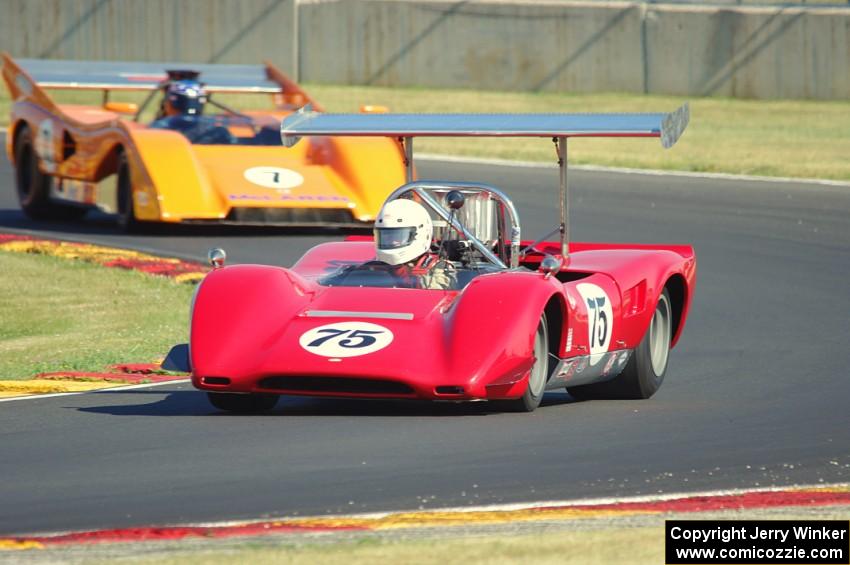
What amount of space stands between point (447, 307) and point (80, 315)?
549 cm

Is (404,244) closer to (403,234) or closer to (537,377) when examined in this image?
(403,234)

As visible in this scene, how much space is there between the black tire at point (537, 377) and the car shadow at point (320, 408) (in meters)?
0.09

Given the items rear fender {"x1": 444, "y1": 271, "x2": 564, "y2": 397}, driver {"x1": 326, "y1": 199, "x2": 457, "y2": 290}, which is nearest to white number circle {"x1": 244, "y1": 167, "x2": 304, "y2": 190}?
driver {"x1": 326, "y1": 199, "x2": 457, "y2": 290}

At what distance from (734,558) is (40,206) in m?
14.7

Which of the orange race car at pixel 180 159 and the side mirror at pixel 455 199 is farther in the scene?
the orange race car at pixel 180 159

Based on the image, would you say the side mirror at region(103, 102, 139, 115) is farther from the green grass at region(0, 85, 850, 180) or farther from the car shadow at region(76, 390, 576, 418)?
the car shadow at region(76, 390, 576, 418)

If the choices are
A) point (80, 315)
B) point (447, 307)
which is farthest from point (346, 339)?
point (80, 315)

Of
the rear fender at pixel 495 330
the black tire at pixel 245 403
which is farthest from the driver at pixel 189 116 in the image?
the rear fender at pixel 495 330

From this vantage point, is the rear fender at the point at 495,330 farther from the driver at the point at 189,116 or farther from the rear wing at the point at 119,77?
the rear wing at the point at 119,77

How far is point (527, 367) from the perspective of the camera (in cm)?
832

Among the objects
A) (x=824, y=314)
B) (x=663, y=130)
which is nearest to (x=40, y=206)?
(x=824, y=314)

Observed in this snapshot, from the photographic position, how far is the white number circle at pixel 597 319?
914cm

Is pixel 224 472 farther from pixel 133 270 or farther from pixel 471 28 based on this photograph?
pixel 471 28

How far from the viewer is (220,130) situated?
18047 mm
